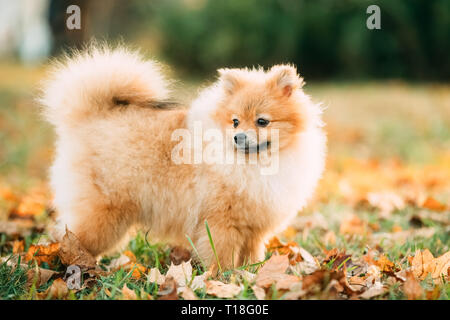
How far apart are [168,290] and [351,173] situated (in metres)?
3.99

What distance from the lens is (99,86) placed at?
2891 mm

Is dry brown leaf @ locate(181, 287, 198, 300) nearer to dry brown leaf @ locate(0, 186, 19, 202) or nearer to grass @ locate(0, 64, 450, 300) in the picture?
grass @ locate(0, 64, 450, 300)

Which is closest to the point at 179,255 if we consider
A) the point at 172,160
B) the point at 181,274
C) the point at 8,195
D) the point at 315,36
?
the point at 181,274

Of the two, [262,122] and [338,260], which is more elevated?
[262,122]

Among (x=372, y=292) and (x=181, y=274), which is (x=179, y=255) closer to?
(x=181, y=274)

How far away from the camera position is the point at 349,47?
1175cm

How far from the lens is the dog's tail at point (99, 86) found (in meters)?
2.89

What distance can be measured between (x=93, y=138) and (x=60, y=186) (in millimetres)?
391

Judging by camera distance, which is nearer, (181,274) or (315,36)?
(181,274)

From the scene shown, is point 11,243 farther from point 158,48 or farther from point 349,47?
point 158,48

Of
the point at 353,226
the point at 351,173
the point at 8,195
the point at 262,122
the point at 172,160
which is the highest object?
the point at 262,122

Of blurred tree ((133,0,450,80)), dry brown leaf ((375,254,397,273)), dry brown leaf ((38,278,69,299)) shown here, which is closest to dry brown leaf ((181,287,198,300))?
dry brown leaf ((38,278,69,299))

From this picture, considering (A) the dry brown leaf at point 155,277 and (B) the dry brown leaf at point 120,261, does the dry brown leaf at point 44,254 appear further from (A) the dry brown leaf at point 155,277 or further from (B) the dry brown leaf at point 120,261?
(A) the dry brown leaf at point 155,277

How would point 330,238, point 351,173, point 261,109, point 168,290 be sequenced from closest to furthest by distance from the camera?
point 168,290 → point 261,109 → point 330,238 → point 351,173
